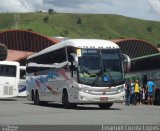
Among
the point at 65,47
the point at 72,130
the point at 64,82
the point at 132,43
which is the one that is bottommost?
the point at 72,130

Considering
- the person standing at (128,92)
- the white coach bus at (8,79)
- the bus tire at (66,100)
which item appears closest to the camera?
the bus tire at (66,100)

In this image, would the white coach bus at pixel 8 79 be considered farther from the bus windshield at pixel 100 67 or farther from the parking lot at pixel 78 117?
the parking lot at pixel 78 117

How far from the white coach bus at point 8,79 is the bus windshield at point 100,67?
52.5ft

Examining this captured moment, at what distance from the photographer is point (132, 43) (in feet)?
285

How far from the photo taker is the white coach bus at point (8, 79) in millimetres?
39594

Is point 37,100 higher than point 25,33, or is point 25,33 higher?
point 25,33

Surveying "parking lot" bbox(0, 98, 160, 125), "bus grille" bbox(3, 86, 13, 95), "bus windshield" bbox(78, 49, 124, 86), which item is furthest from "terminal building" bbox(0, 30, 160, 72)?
"parking lot" bbox(0, 98, 160, 125)

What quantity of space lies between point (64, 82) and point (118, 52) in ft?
10.2

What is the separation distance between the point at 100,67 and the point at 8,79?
16.5m

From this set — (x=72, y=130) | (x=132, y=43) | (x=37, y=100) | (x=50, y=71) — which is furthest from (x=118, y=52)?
(x=132, y=43)

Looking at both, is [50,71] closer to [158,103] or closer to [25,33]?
[158,103]

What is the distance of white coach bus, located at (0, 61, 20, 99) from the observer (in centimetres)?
3959

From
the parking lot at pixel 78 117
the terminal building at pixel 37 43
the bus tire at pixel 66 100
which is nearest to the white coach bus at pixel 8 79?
the bus tire at pixel 66 100

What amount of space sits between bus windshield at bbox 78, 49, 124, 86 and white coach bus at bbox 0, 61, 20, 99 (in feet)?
52.5
